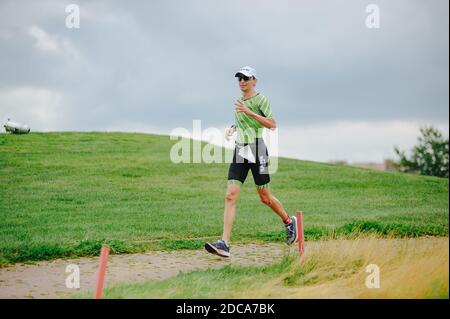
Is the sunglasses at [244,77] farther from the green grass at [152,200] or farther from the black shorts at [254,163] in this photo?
the green grass at [152,200]

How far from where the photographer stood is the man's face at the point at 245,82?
7.52 metres

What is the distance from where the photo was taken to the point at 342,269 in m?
6.35

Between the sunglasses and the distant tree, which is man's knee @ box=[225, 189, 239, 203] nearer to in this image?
the sunglasses

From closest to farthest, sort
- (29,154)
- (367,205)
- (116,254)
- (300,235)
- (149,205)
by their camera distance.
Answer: (300,235), (116,254), (149,205), (367,205), (29,154)

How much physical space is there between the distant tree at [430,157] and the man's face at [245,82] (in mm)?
51663

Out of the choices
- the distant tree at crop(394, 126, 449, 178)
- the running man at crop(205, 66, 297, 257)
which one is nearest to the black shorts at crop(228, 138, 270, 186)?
the running man at crop(205, 66, 297, 257)

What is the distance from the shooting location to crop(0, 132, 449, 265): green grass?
938cm

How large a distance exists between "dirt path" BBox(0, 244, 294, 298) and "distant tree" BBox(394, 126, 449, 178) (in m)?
51.5

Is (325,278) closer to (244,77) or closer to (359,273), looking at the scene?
(359,273)

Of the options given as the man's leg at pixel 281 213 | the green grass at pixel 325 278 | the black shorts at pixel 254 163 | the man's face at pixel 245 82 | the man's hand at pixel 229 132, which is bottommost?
the green grass at pixel 325 278

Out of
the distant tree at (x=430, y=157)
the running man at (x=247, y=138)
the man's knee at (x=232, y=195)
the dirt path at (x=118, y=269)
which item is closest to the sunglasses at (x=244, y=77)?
the running man at (x=247, y=138)

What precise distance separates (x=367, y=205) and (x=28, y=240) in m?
9.74
